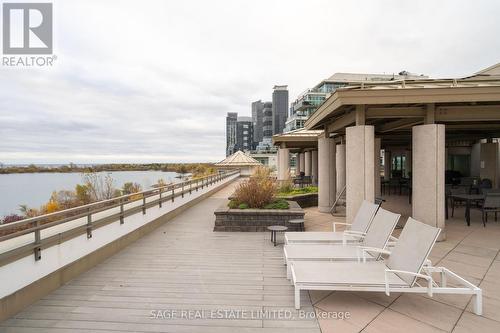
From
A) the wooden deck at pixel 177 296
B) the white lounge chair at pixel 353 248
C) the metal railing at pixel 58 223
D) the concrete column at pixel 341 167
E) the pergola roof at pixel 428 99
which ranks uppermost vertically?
the pergola roof at pixel 428 99

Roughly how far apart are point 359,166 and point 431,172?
1508mm

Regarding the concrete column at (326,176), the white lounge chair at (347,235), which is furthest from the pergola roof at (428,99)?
the concrete column at (326,176)

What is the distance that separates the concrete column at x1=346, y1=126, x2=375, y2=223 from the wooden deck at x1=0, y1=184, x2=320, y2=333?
2.43m

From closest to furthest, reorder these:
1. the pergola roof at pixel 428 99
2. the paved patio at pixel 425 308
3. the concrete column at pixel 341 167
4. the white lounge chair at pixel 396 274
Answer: the paved patio at pixel 425 308
the white lounge chair at pixel 396 274
the pergola roof at pixel 428 99
the concrete column at pixel 341 167

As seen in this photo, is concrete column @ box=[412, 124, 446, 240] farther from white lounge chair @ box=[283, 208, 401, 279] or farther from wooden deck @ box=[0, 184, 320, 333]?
wooden deck @ box=[0, 184, 320, 333]

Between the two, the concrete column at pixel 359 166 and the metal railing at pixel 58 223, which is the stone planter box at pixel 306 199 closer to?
the concrete column at pixel 359 166

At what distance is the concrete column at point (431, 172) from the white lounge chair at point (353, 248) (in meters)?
2.29

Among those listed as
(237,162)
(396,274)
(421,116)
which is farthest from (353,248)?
(237,162)

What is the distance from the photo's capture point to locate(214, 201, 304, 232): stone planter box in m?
7.38

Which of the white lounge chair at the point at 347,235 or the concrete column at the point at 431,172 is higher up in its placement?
the concrete column at the point at 431,172

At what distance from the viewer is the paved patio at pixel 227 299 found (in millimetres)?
3041

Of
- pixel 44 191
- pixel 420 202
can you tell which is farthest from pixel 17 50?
pixel 420 202

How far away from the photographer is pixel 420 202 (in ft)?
21.5

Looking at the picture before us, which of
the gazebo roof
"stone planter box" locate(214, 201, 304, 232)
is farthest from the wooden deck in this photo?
the gazebo roof
